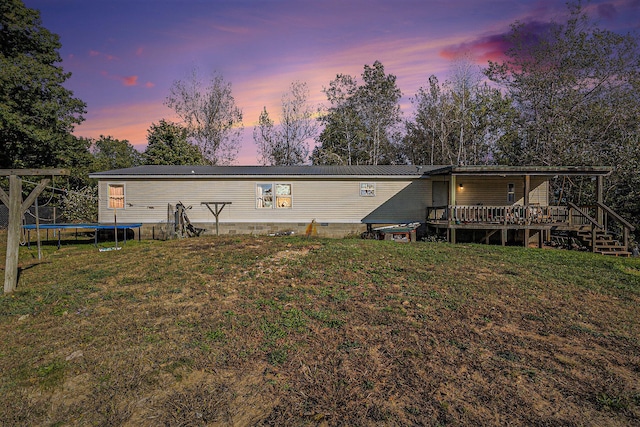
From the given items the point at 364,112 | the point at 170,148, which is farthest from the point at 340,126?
the point at 170,148

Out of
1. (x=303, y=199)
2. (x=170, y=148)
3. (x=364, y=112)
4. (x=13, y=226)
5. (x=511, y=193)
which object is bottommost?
(x=13, y=226)

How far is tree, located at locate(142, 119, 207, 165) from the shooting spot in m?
30.9

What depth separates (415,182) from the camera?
16.3m

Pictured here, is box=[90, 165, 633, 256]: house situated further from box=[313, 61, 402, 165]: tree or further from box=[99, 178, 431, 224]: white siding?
box=[313, 61, 402, 165]: tree

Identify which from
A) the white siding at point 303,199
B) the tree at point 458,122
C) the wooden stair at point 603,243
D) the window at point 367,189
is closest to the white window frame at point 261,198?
the white siding at point 303,199

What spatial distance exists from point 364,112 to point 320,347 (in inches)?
1174

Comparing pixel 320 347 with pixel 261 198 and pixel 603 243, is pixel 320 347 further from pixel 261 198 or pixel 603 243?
pixel 603 243

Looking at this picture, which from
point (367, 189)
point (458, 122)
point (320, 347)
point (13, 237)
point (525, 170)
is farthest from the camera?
point (458, 122)

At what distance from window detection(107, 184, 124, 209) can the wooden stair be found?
64.9 ft

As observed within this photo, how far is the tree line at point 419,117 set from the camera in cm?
2195

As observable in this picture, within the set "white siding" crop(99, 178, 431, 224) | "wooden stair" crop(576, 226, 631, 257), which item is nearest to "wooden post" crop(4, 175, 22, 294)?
"white siding" crop(99, 178, 431, 224)

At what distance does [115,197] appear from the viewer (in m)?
16.0

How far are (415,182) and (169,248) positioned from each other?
11035mm

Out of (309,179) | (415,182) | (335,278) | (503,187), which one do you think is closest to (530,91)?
(503,187)
